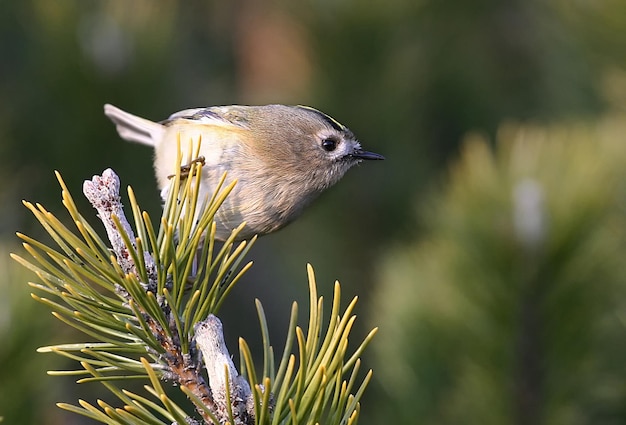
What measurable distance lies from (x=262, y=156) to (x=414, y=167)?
0.83 metres

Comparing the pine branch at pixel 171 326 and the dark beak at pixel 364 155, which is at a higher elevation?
the dark beak at pixel 364 155

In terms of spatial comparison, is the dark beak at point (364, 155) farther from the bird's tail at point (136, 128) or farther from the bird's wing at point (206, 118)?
the bird's tail at point (136, 128)

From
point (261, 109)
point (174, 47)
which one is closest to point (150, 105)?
point (174, 47)

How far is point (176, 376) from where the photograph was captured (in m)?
0.90

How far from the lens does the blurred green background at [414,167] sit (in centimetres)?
154

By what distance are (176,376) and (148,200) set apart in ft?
4.34

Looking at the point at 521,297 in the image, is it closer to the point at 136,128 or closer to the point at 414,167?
the point at 414,167

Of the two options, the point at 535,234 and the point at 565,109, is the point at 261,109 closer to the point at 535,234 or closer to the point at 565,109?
the point at 535,234

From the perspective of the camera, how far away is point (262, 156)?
1624mm

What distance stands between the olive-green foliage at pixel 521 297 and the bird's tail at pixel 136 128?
675mm

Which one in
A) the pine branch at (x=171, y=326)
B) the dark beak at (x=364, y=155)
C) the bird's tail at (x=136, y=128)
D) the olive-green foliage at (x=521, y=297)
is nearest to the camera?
the pine branch at (x=171, y=326)

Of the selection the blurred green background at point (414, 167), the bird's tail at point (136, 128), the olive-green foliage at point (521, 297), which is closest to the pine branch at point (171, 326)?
the blurred green background at point (414, 167)

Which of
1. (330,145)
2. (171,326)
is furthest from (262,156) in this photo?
(171,326)

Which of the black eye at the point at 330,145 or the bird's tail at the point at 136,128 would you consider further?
the bird's tail at the point at 136,128
